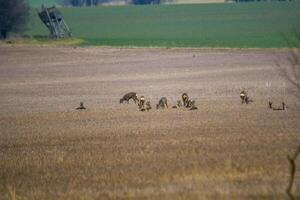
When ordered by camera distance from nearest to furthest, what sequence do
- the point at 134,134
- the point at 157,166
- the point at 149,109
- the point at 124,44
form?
the point at 157,166, the point at 134,134, the point at 149,109, the point at 124,44

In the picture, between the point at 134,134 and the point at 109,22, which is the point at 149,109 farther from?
the point at 109,22

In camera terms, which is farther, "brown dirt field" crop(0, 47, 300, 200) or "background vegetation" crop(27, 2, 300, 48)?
"background vegetation" crop(27, 2, 300, 48)

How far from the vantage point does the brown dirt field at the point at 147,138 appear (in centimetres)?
1655

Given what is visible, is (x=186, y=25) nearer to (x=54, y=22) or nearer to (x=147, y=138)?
(x=54, y=22)

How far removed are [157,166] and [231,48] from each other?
52.9m

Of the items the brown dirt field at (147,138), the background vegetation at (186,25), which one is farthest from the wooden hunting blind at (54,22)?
the brown dirt field at (147,138)

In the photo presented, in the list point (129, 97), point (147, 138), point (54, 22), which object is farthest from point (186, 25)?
point (147, 138)

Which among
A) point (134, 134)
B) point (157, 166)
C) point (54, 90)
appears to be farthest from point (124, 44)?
point (157, 166)

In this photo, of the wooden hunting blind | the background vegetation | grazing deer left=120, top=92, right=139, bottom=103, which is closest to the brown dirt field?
grazing deer left=120, top=92, right=139, bottom=103

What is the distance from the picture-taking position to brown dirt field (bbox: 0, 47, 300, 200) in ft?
54.3

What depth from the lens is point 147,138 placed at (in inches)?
896

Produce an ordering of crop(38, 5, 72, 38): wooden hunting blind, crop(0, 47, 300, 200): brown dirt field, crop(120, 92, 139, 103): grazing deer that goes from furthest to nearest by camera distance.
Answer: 1. crop(38, 5, 72, 38): wooden hunting blind
2. crop(120, 92, 139, 103): grazing deer
3. crop(0, 47, 300, 200): brown dirt field

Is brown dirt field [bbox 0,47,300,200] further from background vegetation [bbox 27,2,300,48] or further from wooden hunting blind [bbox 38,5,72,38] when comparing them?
wooden hunting blind [bbox 38,5,72,38]

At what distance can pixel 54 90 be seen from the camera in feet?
137
